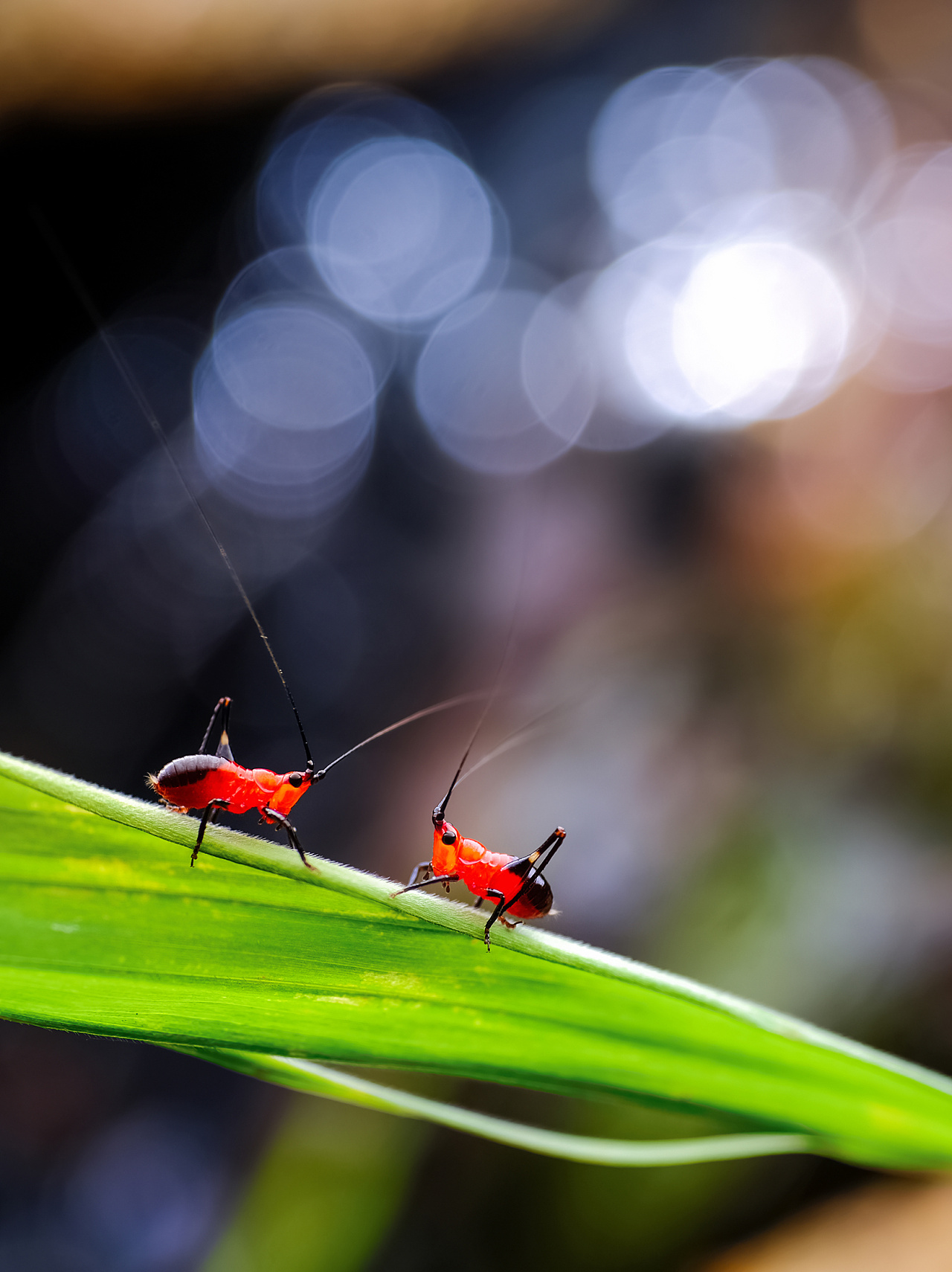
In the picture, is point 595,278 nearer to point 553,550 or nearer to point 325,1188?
point 553,550

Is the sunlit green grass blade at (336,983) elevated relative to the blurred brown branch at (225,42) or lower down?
lower down

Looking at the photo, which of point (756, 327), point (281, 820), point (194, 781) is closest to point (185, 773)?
point (194, 781)

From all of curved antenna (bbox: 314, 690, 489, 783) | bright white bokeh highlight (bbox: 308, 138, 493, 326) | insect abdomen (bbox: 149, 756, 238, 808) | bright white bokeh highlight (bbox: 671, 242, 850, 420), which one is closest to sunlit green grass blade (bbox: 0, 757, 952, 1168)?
curved antenna (bbox: 314, 690, 489, 783)

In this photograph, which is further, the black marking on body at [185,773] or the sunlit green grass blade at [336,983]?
the black marking on body at [185,773]

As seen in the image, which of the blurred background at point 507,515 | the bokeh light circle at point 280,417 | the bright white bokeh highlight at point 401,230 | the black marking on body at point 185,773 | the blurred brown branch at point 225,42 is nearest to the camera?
the black marking on body at point 185,773

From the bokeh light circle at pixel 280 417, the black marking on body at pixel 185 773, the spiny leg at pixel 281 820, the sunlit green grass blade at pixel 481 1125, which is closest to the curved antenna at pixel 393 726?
the spiny leg at pixel 281 820

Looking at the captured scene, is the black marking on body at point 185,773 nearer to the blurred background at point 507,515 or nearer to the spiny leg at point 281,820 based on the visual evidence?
the spiny leg at point 281,820

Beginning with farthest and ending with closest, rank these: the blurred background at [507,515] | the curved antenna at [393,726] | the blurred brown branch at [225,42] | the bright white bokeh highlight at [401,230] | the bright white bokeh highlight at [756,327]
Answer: the bright white bokeh highlight at [401,230]
the blurred brown branch at [225,42]
the bright white bokeh highlight at [756,327]
the blurred background at [507,515]
the curved antenna at [393,726]
